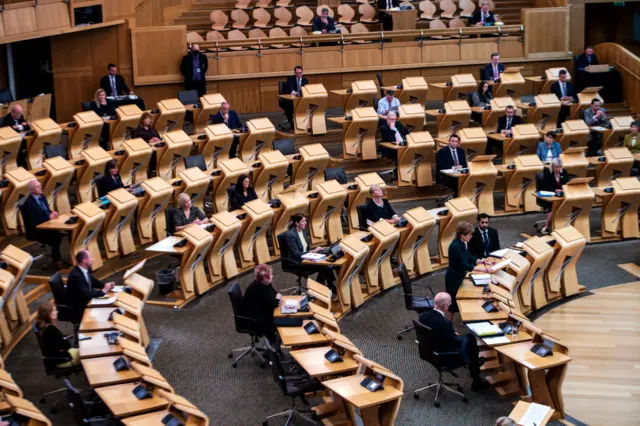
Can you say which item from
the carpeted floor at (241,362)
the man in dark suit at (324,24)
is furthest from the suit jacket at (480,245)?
the man in dark suit at (324,24)

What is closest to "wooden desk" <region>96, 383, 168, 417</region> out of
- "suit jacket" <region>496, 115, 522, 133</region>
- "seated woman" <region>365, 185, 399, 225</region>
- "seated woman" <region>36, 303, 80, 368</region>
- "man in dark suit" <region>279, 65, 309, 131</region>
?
"seated woman" <region>36, 303, 80, 368</region>

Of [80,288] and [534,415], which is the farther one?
[80,288]

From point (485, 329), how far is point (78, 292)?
3.91 m

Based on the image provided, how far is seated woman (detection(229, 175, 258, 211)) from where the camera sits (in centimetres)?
1184

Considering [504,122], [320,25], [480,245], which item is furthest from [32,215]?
[320,25]

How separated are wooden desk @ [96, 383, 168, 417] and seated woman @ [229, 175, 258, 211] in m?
4.79

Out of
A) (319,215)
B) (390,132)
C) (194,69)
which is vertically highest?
(194,69)

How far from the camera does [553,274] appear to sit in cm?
1091

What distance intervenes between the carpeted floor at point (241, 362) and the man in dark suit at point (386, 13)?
282 inches

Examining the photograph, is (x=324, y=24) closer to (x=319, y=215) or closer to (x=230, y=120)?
(x=230, y=120)

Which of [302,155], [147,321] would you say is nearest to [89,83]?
[302,155]

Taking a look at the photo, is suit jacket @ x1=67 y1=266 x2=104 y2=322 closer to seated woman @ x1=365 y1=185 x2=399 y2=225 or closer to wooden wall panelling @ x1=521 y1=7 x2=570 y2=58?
seated woman @ x1=365 y1=185 x2=399 y2=225

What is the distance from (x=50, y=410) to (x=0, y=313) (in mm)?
1368

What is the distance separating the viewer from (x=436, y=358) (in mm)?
8523
